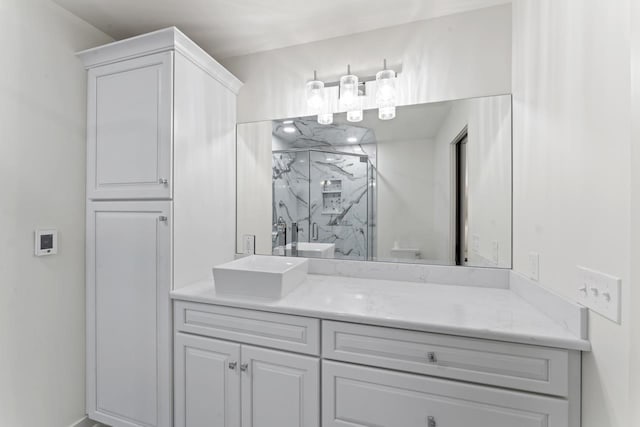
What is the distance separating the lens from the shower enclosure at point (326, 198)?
5.94ft

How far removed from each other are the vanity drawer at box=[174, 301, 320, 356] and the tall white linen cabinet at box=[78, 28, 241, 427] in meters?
0.13

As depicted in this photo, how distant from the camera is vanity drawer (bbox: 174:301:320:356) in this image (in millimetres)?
1239

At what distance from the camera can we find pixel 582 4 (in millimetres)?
948

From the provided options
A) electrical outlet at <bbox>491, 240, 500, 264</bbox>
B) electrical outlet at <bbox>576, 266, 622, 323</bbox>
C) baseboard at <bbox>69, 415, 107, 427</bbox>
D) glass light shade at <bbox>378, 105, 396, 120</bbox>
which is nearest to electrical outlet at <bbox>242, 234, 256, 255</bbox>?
glass light shade at <bbox>378, 105, 396, 120</bbox>

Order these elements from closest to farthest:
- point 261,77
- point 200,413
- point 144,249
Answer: point 200,413
point 144,249
point 261,77

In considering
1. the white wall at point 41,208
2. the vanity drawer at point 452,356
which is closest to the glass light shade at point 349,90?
the vanity drawer at point 452,356

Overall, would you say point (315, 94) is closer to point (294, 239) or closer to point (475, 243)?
point (294, 239)

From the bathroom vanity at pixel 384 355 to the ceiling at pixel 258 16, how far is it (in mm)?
1477

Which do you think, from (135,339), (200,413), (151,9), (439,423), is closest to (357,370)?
(439,423)

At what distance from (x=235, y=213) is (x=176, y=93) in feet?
2.76

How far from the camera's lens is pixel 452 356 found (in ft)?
3.44

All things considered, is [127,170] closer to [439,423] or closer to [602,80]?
[439,423]

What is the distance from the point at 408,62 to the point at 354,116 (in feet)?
1.43

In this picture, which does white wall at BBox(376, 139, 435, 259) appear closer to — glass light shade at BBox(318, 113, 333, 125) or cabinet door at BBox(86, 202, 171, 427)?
glass light shade at BBox(318, 113, 333, 125)
